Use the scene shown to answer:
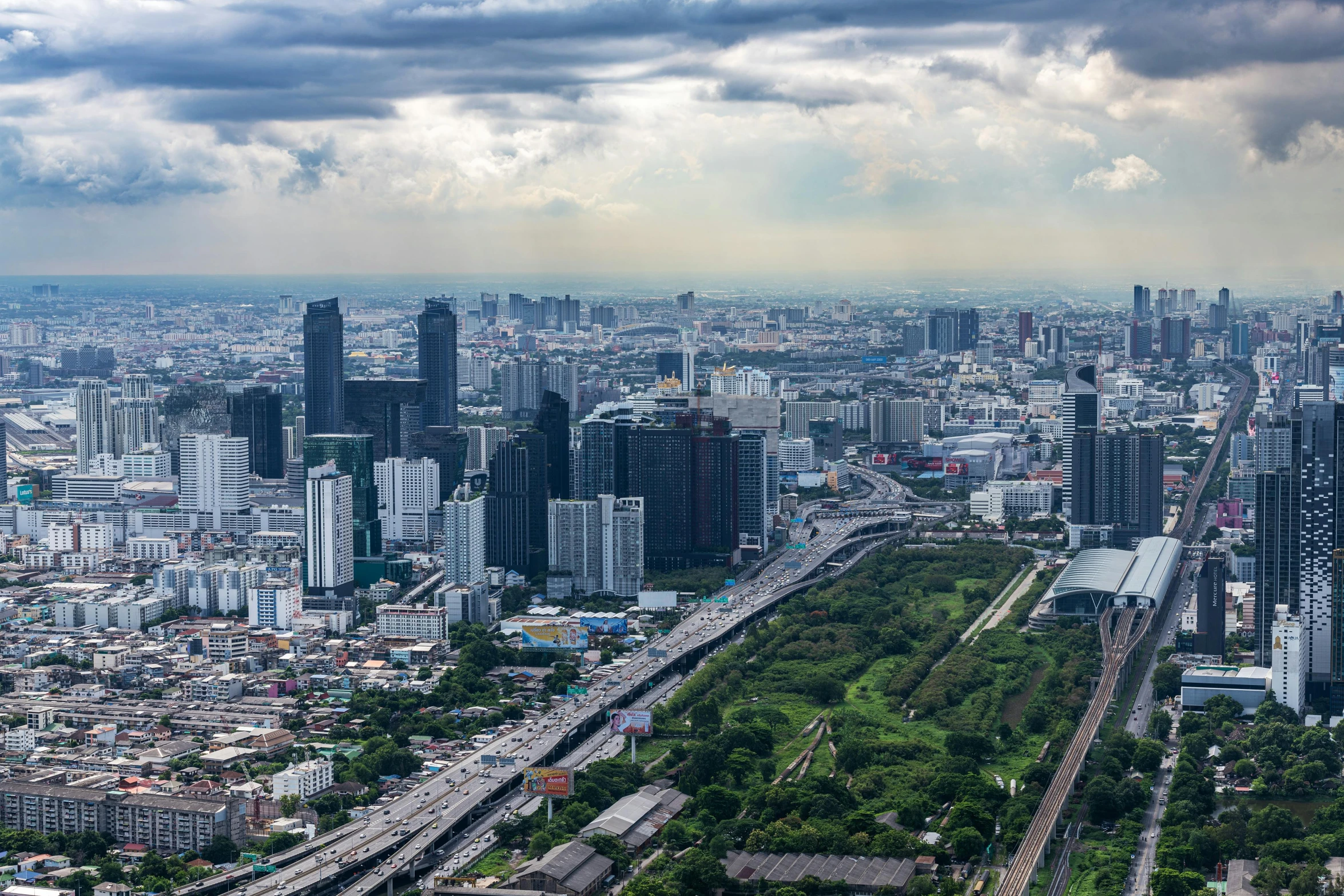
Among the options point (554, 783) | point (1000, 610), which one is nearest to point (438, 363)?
point (1000, 610)

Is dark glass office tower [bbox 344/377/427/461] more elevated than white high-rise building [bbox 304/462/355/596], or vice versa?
dark glass office tower [bbox 344/377/427/461]

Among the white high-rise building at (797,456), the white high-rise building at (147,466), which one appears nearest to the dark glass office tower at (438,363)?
the white high-rise building at (147,466)

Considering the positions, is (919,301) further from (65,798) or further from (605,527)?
(65,798)

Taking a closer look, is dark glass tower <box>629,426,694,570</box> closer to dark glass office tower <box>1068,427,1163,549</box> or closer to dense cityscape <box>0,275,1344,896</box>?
dense cityscape <box>0,275,1344,896</box>

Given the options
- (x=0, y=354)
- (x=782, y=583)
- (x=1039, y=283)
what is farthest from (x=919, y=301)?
(x=782, y=583)

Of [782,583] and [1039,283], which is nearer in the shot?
[782,583]

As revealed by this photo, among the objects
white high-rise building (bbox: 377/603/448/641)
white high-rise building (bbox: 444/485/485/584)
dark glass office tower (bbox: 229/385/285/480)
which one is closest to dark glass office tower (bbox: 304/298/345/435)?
dark glass office tower (bbox: 229/385/285/480)
